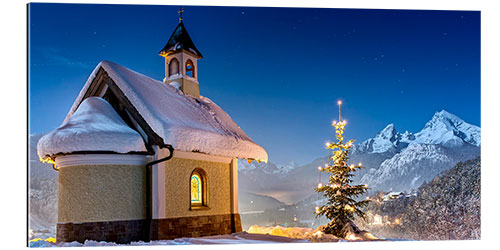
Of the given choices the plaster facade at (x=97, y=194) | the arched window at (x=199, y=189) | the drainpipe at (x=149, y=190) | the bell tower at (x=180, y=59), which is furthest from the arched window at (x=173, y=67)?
the plaster facade at (x=97, y=194)

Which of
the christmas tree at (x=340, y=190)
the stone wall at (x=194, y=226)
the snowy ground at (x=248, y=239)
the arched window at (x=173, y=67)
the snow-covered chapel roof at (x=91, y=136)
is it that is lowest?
the snowy ground at (x=248, y=239)

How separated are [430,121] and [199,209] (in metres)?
6.83

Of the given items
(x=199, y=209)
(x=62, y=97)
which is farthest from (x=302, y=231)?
(x=62, y=97)

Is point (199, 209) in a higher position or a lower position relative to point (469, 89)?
lower

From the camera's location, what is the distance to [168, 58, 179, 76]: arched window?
46.3 feet

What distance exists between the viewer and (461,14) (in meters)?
12.5

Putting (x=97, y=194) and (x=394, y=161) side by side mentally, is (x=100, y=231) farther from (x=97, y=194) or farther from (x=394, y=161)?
(x=394, y=161)

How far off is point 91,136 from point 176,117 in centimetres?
177

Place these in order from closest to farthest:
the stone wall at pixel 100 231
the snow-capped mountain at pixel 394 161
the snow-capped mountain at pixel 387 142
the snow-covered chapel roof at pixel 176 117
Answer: the stone wall at pixel 100 231 < the snow-covered chapel roof at pixel 176 117 < the snow-capped mountain at pixel 394 161 < the snow-capped mountain at pixel 387 142

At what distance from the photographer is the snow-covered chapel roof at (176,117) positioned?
10531 millimetres

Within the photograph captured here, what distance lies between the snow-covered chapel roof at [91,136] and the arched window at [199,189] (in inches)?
81.5

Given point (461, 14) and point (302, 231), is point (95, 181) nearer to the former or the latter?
point (302, 231)

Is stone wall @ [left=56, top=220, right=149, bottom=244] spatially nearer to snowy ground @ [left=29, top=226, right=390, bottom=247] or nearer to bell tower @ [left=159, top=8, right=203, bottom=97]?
snowy ground @ [left=29, top=226, right=390, bottom=247]

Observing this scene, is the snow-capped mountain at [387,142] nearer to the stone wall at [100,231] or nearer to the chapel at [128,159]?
the chapel at [128,159]
